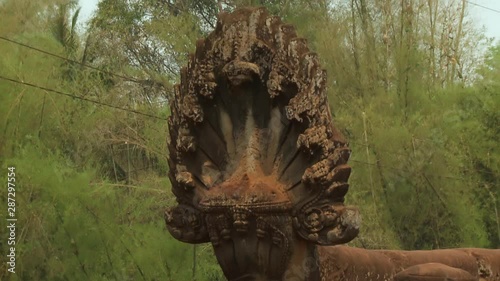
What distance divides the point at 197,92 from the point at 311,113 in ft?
2.26

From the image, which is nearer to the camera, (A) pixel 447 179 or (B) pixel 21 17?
(B) pixel 21 17

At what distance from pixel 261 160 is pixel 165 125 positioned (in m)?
10.7

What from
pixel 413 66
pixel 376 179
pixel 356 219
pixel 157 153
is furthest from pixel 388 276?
pixel 413 66

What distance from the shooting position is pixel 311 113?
522 centimetres

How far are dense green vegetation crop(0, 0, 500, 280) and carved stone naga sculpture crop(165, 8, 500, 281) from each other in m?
7.48

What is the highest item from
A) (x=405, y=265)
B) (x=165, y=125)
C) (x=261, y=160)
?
(x=165, y=125)

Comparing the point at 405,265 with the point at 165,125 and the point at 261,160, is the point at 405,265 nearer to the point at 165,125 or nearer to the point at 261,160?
the point at 261,160

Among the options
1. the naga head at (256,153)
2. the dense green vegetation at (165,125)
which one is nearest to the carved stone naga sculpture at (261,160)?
the naga head at (256,153)

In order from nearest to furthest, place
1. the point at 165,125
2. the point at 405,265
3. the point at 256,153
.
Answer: the point at 256,153 → the point at 405,265 → the point at 165,125

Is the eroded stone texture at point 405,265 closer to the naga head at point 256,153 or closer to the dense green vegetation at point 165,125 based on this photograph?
the naga head at point 256,153

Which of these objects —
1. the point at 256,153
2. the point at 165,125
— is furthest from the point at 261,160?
the point at 165,125

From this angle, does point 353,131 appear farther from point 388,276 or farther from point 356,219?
point 356,219

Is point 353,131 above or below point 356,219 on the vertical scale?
above

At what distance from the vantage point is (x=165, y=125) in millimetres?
16047
